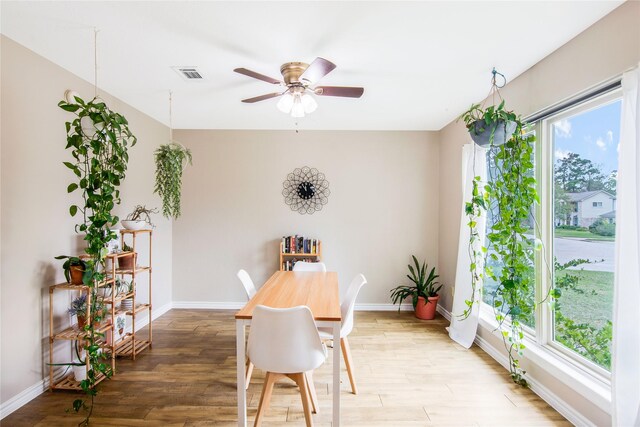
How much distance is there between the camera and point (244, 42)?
2.02m

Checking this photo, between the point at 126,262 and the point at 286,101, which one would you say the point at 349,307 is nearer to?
the point at 286,101

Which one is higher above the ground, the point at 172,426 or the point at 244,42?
the point at 244,42

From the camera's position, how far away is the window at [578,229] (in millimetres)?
1880

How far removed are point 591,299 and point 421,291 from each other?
202 centimetres

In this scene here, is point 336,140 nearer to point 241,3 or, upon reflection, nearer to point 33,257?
point 241,3

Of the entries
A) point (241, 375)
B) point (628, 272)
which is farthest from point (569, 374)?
point (241, 375)

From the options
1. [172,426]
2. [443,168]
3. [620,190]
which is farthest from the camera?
[443,168]

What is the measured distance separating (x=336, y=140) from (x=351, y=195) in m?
0.80

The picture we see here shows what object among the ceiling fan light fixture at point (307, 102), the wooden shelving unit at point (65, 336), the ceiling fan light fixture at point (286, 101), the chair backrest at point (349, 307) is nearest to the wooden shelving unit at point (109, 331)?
the wooden shelving unit at point (65, 336)

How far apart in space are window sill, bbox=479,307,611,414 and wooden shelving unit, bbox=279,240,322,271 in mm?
2363

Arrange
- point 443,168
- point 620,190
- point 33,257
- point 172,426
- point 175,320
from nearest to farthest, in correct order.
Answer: point 620,190, point 172,426, point 33,257, point 175,320, point 443,168

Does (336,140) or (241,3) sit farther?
(336,140)

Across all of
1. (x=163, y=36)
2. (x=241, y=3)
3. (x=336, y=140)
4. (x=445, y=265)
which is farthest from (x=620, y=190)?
(x=336, y=140)

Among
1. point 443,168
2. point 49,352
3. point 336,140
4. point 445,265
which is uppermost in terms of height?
point 336,140
